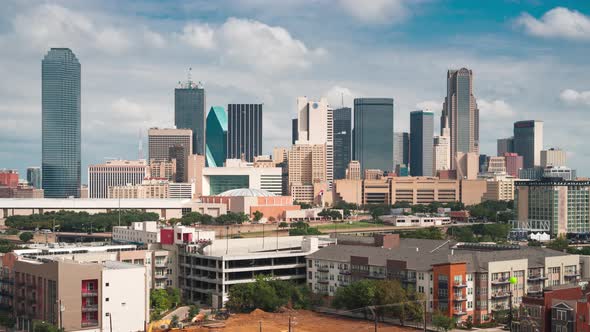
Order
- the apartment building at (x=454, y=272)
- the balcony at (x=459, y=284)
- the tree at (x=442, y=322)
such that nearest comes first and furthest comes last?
the tree at (x=442, y=322) < the balcony at (x=459, y=284) < the apartment building at (x=454, y=272)

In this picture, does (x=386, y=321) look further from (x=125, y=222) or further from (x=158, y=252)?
(x=125, y=222)

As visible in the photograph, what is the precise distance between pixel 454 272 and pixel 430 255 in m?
4.39

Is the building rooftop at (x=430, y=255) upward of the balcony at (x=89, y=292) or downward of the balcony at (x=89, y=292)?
upward

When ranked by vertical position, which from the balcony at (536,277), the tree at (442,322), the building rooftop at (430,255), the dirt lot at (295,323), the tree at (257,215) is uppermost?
the building rooftop at (430,255)

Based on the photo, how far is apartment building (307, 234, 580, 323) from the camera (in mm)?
66000

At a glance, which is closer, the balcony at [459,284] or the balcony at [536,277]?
the balcony at [459,284]

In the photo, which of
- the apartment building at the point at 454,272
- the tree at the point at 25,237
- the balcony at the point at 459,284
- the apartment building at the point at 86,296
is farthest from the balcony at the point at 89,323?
the tree at the point at 25,237

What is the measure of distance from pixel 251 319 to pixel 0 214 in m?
121

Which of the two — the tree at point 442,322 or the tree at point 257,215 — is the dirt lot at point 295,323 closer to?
the tree at point 442,322

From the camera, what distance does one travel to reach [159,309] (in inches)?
2795

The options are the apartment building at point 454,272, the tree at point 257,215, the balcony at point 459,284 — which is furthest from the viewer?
the tree at point 257,215

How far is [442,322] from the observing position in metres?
61.9

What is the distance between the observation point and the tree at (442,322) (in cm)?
6191

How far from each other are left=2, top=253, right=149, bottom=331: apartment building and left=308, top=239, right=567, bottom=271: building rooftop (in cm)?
2035
